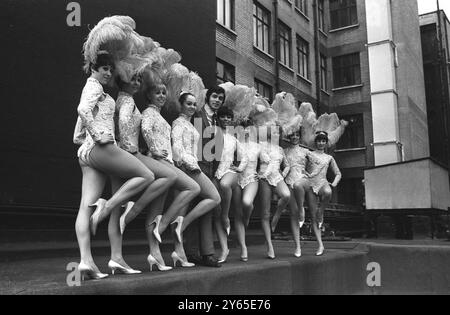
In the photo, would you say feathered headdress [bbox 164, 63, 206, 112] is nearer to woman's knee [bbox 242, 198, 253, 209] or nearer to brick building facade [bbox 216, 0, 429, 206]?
woman's knee [bbox 242, 198, 253, 209]

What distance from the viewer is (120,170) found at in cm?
410

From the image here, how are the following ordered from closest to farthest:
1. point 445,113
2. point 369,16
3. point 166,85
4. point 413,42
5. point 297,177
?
point 166,85, point 297,177, point 369,16, point 413,42, point 445,113

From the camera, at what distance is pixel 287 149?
282 inches

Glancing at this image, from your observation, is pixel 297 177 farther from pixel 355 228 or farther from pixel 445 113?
pixel 445 113

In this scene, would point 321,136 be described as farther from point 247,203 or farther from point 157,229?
point 157,229

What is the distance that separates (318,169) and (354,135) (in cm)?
1932

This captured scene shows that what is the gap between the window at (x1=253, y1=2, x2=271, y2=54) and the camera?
18.9 m

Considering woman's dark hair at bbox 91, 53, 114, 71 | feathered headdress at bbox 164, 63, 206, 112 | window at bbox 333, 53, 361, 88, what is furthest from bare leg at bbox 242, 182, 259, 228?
window at bbox 333, 53, 361, 88

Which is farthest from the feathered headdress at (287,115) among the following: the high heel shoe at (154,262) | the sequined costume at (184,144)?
the high heel shoe at (154,262)

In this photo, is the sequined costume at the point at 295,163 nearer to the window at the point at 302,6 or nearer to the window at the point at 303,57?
the window at the point at 303,57

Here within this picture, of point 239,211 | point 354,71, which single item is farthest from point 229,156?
point 354,71

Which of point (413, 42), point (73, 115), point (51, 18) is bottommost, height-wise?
point (73, 115)
